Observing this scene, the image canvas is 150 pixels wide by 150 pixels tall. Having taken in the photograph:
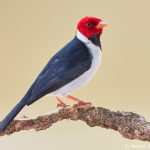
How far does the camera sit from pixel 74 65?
1.61 metres

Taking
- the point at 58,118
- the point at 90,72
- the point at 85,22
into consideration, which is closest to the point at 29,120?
the point at 58,118

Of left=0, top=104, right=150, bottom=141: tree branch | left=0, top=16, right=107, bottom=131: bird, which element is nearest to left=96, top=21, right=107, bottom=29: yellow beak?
left=0, top=16, right=107, bottom=131: bird

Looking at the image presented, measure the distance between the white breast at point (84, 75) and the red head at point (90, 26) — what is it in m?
0.02

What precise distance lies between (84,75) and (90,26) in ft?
0.51

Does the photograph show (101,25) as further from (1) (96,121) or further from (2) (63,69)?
(1) (96,121)

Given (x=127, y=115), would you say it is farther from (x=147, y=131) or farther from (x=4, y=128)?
(x=4, y=128)

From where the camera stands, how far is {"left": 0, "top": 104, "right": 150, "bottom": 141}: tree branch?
5.06 feet

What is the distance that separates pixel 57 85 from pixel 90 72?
12 cm

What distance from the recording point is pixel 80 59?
1.62m

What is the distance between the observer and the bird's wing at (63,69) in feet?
5.09

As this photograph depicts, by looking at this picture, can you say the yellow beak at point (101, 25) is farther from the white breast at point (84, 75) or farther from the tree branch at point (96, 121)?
the tree branch at point (96, 121)

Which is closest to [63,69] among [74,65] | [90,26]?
[74,65]

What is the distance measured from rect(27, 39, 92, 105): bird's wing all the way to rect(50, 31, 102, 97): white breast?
0.01 meters

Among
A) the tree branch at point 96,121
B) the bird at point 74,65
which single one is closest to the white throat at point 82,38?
the bird at point 74,65
